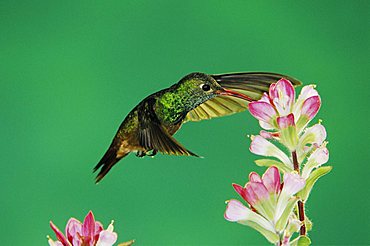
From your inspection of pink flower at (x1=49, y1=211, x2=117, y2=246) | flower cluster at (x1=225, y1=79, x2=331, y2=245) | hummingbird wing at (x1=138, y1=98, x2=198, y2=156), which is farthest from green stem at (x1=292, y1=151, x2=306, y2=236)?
hummingbird wing at (x1=138, y1=98, x2=198, y2=156)

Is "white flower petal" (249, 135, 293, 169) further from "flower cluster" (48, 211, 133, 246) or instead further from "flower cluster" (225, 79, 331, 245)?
"flower cluster" (48, 211, 133, 246)

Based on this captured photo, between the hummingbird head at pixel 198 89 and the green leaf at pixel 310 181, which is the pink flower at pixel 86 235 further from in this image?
the hummingbird head at pixel 198 89

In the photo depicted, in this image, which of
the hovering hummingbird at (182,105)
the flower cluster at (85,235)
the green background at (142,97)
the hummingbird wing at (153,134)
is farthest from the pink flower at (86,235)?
the green background at (142,97)

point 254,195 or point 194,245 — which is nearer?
point 254,195

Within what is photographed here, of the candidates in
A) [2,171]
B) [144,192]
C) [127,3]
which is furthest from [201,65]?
[2,171]

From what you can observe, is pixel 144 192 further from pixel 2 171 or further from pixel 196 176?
pixel 2 171
